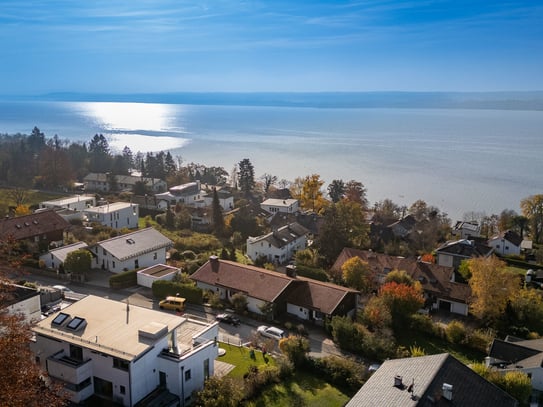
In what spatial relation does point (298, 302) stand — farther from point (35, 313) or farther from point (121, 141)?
point (121, 141)

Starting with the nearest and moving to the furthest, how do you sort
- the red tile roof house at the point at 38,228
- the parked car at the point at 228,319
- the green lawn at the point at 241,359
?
the green lawn at the point at 241,359 → the parked car at the point at 228,319 → the red tile roof house at the point at 38,228

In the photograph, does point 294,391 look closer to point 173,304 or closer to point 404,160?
point 173,304

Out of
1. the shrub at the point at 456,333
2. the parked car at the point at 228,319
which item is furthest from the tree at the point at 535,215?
the parked car at the point at 228,319

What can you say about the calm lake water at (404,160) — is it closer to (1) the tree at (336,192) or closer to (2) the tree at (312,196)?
(1) the tree at (336,192)

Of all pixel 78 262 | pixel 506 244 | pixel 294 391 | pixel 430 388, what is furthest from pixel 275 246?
pixel 430 388

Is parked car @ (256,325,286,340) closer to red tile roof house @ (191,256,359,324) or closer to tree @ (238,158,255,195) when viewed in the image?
red tile roof house @ (191,256,359,324)

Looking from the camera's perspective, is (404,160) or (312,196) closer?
(312,196)
